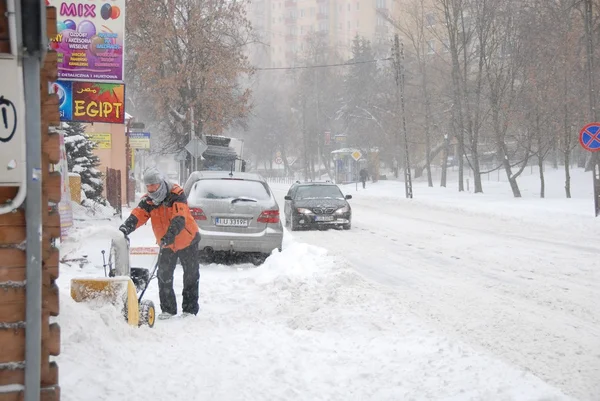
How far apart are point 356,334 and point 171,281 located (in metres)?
2.09

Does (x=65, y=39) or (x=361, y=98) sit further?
(x=361, y=98)

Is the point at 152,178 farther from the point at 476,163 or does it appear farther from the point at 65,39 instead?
the point at 476,163

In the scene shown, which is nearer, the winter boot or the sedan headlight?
the winter boot

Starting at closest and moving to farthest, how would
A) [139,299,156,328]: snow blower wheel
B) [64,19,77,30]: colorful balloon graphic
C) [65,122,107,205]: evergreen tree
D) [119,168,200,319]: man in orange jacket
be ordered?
[139,299,156,328]: snow blower wheel
[119,168,200,319]: man in orange jacket
[64,19,77,30]: colorful balloon graphic
[65,122,107,205]: evergreen tree

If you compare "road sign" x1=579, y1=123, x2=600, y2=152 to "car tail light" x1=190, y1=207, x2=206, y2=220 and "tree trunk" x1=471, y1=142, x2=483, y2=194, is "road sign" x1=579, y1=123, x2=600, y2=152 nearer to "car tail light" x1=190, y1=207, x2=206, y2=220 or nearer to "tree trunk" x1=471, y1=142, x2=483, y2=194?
"car tail light" x1=190, y1=207, x2=206, y2=220

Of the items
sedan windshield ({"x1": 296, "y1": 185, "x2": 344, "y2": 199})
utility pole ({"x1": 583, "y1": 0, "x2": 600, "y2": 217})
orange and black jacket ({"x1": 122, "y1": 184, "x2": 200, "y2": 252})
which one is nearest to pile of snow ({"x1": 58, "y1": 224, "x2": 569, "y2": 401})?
orange and black jacket ({"x1": 122, "y1": 184, "x2": 200, "y2": 252})

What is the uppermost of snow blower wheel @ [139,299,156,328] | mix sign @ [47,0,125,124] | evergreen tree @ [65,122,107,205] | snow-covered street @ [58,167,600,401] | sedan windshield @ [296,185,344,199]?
mix sign @ [47,0,125,124]

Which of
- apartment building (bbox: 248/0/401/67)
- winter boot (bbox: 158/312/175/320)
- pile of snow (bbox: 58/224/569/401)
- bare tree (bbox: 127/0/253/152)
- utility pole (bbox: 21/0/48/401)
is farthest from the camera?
apartment building (bbox: 248/0/401/67)

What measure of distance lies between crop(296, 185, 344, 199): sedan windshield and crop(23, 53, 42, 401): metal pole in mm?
17130

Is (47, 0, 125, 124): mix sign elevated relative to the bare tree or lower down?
lower down

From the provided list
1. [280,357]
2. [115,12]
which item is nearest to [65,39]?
[115,12]

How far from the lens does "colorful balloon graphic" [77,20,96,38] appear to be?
1055 centimetres

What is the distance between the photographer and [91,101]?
36.7 ft

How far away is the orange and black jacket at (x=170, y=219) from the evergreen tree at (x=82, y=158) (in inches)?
535
